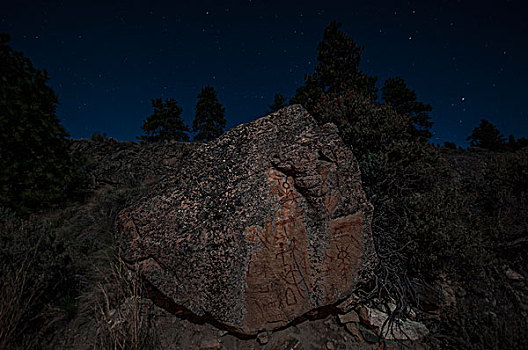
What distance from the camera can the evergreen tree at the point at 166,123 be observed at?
22516mm

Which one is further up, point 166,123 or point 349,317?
point 166,123

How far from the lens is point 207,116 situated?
80.0 ft

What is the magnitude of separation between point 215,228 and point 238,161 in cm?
90

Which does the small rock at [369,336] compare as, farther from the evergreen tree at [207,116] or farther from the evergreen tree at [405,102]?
the evergreen tree at [207,116]

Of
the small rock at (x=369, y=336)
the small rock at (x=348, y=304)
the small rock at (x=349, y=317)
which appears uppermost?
the small rock at (x=348, y=304)

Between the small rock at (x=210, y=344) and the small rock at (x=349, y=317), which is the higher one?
→ the small rock at (x=349, y=317)

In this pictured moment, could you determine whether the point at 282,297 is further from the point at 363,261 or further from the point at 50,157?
the point at 50,157

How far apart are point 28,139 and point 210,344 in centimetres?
698

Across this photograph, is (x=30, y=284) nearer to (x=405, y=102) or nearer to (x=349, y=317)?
(x=349, y=317)

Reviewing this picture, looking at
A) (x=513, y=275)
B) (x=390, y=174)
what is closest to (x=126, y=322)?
(x=390, y=174)

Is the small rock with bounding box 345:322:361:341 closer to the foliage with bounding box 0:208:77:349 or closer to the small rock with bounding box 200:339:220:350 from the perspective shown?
the small rock with bounding box 200:339:220:350

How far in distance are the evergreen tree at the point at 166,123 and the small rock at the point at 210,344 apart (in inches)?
885

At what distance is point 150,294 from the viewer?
8.96 ft

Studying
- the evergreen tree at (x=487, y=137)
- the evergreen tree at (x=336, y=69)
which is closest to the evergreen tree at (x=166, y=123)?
the evergreen tree at (x=336, y=69)
